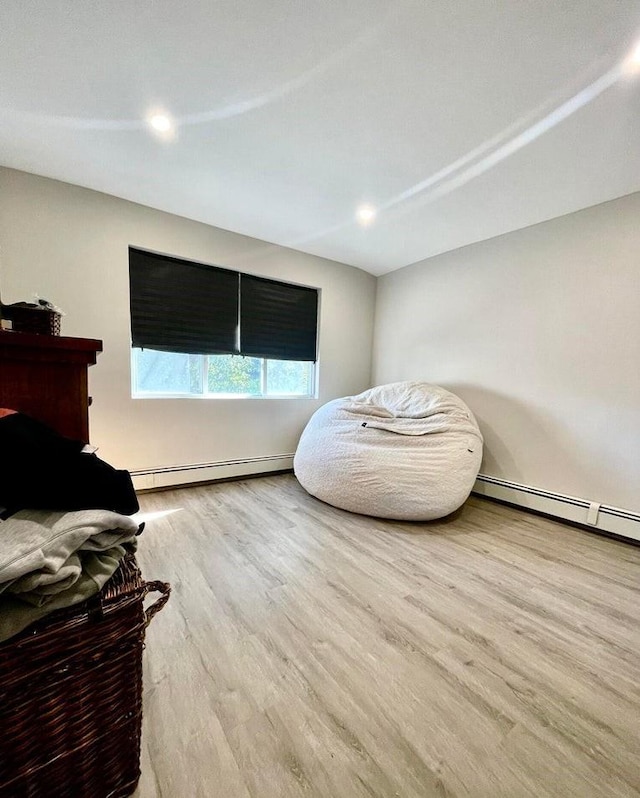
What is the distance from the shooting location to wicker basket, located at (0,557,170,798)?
25.1 inches

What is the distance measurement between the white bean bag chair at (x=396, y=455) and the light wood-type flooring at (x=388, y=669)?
35cm

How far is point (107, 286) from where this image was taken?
268cm

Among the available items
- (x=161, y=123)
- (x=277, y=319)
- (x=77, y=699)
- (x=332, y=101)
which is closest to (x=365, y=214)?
(x=332, y=101)

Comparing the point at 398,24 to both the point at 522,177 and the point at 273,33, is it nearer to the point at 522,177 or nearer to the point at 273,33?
the point at 273,33

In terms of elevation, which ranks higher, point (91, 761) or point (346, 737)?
point (91, 761)

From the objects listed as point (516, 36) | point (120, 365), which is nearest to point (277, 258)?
point (120, 365)

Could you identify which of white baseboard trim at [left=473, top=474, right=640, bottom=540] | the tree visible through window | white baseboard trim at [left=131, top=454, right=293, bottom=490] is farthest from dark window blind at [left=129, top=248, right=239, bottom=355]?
white baseboard trim at [left=473, top=474, right=640, bottom=540]

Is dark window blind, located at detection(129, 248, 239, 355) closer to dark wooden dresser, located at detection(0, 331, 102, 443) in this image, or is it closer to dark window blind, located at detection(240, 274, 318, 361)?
dark window blind, located at detection(240, 274, 318, 361)

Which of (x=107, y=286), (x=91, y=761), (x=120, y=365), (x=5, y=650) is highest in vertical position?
(x=107, y=286)

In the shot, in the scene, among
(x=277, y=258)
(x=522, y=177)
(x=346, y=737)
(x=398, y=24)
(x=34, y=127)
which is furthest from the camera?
(x=277, y=258)

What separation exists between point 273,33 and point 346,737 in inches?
101

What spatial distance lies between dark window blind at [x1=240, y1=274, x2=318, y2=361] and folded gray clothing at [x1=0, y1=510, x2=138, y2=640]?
2762 mm

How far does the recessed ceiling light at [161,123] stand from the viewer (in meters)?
1.78

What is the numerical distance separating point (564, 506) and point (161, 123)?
385 cm
